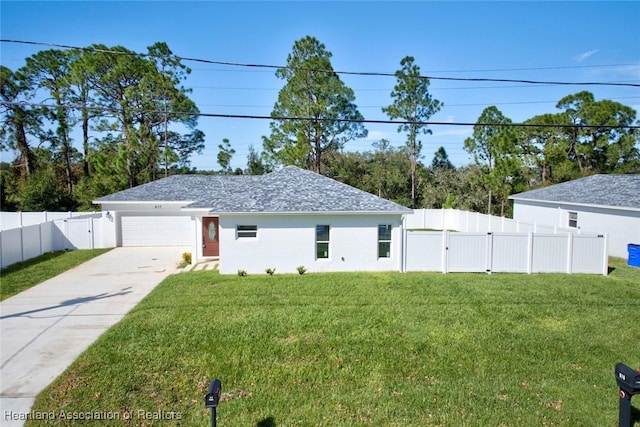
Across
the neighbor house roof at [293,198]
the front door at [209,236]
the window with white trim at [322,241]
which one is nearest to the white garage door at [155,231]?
the front door at [209,236]

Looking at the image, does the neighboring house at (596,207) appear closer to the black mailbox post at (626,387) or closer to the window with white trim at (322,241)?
the window with white trim at (322,241)

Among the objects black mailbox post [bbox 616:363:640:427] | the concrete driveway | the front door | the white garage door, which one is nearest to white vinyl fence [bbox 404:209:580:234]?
the front door

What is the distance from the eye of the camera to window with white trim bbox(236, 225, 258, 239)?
46.3ft

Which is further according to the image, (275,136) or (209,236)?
(275,136)

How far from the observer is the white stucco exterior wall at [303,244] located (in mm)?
14031

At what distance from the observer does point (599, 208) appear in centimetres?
1892

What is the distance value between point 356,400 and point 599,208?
755 inches

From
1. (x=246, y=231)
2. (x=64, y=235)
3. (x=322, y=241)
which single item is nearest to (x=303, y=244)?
(x=322, y=241)

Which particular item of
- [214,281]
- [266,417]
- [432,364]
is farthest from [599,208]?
[266,417]

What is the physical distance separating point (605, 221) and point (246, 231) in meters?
17.5

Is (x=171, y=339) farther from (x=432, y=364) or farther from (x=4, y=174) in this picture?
(x=4, y=174)

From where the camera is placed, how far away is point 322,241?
14469 millimetres

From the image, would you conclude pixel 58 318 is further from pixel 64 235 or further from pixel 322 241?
pixel 64 235

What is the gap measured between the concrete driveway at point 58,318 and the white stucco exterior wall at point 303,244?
3014 mm
